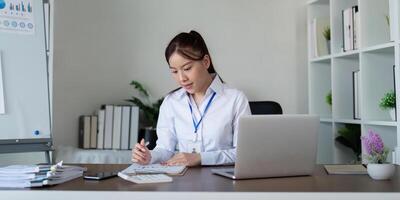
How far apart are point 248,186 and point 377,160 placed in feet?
1.48

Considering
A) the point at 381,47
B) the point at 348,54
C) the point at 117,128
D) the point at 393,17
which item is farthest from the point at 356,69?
the point at 117,128

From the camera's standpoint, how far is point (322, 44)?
3020 millimetres

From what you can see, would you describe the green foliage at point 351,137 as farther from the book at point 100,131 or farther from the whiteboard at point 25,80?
the whiteboard at point 25,80

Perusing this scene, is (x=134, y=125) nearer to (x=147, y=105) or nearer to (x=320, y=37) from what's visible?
(x=147, y=105)

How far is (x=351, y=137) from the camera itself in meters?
2.67

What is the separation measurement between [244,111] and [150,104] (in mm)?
1233

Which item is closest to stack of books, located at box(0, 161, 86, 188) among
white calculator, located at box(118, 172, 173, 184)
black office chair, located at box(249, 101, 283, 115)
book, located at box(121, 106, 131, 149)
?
white calculator, located at box(118, 172, 173, 184)

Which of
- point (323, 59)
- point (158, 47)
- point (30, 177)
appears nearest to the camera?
point (30, 177)

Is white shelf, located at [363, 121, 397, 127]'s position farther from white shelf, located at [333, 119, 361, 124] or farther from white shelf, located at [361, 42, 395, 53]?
white shelf, located at [361, 42, 395, 53]

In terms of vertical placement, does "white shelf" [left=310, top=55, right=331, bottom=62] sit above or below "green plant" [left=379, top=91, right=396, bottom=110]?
above

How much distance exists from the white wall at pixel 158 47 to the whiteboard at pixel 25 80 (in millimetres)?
585

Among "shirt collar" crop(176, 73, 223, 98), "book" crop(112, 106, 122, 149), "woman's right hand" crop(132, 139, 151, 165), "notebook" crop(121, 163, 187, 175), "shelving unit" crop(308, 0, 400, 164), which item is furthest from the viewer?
"book" crop(112, 106, 122, 149)

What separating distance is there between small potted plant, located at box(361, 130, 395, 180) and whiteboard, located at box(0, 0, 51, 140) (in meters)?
1.64

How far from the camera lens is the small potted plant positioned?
128 centimetres
